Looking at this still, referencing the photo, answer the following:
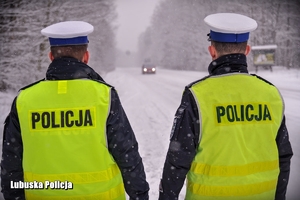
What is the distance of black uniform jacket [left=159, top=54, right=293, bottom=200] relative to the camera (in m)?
2.06

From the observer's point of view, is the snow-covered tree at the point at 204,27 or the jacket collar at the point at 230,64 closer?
the jacket collar at the point at 230,64

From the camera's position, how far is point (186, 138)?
206 centimetres

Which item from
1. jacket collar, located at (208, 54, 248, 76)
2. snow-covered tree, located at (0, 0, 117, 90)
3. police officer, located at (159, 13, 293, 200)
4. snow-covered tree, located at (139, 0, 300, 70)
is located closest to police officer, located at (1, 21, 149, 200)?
police officer, located at (159, 13, 293, 200)

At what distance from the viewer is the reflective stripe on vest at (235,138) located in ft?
6.68

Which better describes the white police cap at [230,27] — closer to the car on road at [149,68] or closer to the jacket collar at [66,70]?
the jacket collar at [66,70]

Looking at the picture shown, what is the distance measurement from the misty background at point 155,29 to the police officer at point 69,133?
1155cm

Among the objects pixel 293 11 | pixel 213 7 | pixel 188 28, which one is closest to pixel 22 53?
pixel 213 7

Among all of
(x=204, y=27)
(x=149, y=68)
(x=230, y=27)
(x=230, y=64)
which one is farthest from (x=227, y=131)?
(x=204, y=27)

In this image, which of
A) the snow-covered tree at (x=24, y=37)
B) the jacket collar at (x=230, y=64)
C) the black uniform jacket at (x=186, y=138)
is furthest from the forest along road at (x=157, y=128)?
the snow-covered tree at (x=24, y=37)

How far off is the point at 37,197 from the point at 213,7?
30.2m

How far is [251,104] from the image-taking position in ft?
6.82

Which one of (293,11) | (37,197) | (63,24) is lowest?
(293,11)

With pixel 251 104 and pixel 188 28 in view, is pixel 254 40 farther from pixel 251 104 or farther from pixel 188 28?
pixel 251 104

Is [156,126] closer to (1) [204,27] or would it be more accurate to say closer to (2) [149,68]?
(2) [149,68]
